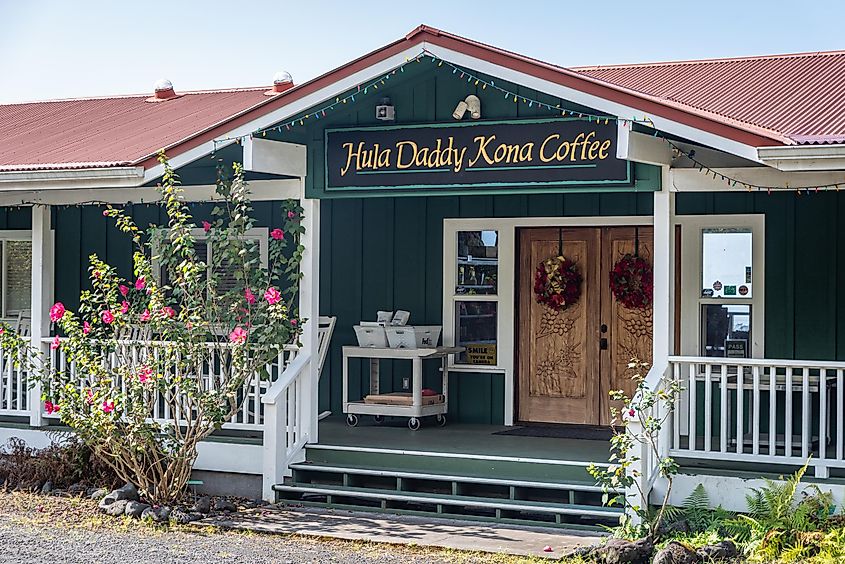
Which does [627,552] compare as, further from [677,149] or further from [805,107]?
[805,107]

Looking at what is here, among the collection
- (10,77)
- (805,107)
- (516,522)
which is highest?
(10,77)

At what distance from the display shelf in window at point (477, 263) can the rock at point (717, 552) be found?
4.56 meters

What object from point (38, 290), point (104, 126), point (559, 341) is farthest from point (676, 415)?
point (104, 126)

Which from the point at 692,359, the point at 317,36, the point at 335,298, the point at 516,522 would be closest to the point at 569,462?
the point at 516,522

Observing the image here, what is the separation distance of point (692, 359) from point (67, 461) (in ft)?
16.8

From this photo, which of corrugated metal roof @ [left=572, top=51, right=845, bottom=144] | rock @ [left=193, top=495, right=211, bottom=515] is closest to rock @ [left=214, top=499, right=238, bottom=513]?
rock @ [left=193, top=495, right=211, bottom=515]

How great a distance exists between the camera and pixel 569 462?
9078 millimetres

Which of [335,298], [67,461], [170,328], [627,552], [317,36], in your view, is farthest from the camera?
[317,36]

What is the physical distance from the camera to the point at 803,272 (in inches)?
408

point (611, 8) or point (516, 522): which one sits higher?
point (611, 8)

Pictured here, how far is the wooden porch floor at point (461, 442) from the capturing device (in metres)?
9.62

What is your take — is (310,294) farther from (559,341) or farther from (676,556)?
(676,556)

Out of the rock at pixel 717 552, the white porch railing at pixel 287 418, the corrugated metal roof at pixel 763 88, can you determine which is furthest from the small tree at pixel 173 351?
the rock at pixel 717 552

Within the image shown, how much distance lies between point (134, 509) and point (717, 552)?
13.9 feet
